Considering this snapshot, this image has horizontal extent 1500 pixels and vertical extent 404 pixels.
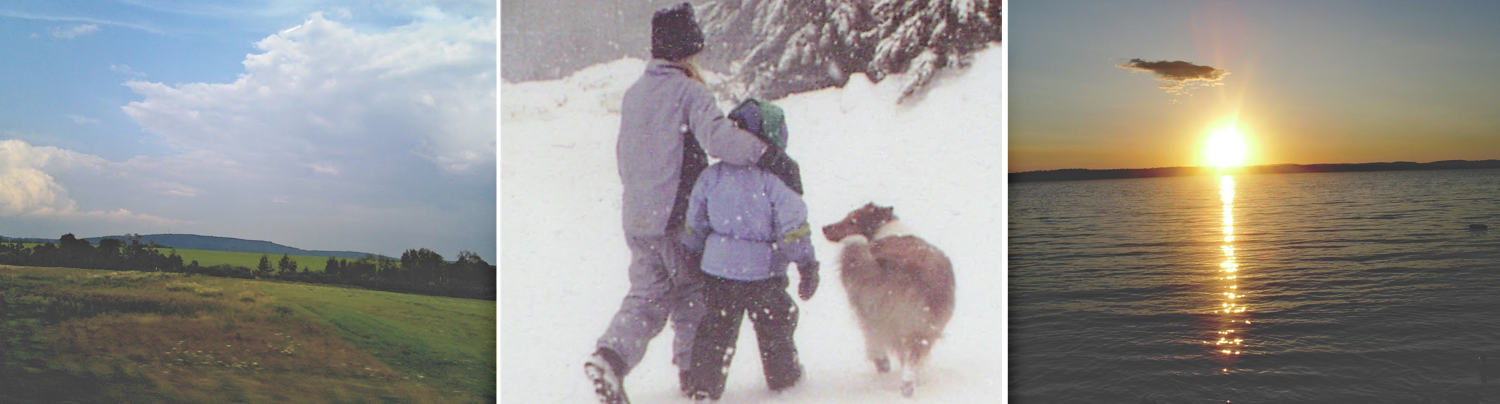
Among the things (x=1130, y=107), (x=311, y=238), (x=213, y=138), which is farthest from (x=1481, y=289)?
(x=213, y=138)

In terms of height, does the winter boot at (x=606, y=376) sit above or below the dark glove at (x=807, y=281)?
below

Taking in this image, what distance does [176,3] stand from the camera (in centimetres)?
369

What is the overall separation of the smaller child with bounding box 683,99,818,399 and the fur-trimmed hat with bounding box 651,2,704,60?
0.30m

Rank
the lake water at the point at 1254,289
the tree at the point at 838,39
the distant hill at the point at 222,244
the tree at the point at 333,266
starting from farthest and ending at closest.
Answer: the lake water at the point at 1254,289, the tree at the point at 333,266, the distant hill at the point at 222,244, the tree at the point at 838,39

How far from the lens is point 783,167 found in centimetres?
280

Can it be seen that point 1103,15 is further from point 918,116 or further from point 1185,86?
point 918,116

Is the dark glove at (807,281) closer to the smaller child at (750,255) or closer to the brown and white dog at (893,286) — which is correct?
the smaller child at (750,255)

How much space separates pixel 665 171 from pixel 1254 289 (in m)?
3.98

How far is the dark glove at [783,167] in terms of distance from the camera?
9.20 ft

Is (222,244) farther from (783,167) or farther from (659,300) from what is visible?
(783,167)

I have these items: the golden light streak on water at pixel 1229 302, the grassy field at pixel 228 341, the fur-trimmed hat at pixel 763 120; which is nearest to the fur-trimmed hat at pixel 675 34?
the fur-trimmed hat at pixel 763 120

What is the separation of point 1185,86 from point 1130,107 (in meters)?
0.34

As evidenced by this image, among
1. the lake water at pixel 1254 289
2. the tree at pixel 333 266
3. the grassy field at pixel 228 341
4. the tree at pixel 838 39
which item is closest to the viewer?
the tree at pixel 838 39

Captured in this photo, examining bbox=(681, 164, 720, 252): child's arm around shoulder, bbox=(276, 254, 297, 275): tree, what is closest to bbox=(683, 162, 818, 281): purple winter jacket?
bbox=(681, 164, 720, 252): child's arm around shoulder
